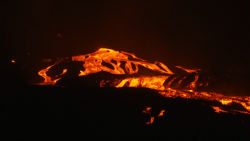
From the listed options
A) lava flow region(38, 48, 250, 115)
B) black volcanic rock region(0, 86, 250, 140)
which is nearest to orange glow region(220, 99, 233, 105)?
lava flow region(38, 48, 250, 115)

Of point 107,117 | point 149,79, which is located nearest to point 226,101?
point 149,79

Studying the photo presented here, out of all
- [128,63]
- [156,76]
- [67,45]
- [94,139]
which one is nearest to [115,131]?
[94,139]

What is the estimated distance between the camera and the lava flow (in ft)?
13.2

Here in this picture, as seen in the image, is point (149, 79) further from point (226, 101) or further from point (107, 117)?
point (107, 117)

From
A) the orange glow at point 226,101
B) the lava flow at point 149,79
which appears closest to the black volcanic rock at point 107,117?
the orange glow at point 226,101

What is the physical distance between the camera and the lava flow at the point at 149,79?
158 inches

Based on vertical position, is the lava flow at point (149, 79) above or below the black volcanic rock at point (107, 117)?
above

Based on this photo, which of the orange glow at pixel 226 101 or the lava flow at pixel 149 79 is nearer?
the orange glow at pixel 226 101

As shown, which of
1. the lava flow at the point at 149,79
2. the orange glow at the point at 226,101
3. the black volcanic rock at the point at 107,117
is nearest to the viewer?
the black volcanic rock at the point at 107,117

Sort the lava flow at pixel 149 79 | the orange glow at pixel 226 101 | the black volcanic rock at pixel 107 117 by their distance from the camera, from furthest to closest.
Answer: the lava flow at pixel 149 79, the orange glow at pixel 226 101, the black volcanic rock at pixel 107 117

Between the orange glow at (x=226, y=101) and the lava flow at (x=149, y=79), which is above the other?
the lava flow at (x=149, y=79)

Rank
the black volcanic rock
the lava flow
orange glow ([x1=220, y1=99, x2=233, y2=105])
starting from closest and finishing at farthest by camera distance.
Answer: the black volcanic rock, orange glow ([x1=220, y1=99, x2=233, y2=105]), the lava flow

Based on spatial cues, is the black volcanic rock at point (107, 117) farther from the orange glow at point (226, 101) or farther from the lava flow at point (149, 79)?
the lava flow at point (149, 79)

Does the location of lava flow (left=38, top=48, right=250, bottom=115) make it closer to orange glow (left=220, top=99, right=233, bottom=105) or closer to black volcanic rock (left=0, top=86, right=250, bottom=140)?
orange glow (left=220, top=99, right=233, bottom=105)
